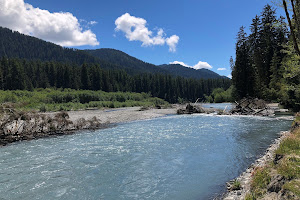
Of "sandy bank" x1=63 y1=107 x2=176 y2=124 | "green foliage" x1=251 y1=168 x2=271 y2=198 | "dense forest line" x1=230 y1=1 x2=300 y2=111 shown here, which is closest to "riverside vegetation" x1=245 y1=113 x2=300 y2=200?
"green foliage" x1=251 y1=168 x2=271 y2=198

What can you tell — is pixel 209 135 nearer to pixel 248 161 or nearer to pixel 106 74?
pixel 248 161

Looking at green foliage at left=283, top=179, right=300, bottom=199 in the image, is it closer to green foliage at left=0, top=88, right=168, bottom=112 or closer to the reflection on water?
the reflection on water

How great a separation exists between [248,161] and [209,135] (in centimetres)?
737

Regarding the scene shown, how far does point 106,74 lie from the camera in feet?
353

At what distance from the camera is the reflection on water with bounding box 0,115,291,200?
7.73 meters

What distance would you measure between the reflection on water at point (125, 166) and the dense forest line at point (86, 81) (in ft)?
253

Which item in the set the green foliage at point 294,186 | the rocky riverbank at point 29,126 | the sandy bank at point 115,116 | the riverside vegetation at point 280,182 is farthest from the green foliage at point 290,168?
the sandy bank at point 115,116

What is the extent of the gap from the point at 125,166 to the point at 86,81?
314 ft

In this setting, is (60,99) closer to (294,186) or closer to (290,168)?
(290,168)

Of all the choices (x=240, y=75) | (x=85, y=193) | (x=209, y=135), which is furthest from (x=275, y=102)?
(x=85, y=193)

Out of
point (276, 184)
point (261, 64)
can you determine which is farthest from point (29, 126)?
point (261, 64)

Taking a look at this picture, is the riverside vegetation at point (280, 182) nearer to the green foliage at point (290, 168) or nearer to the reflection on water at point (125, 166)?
the green foliage at point (290, 168)

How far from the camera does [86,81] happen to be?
100m

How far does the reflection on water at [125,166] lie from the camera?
25.3 ft
